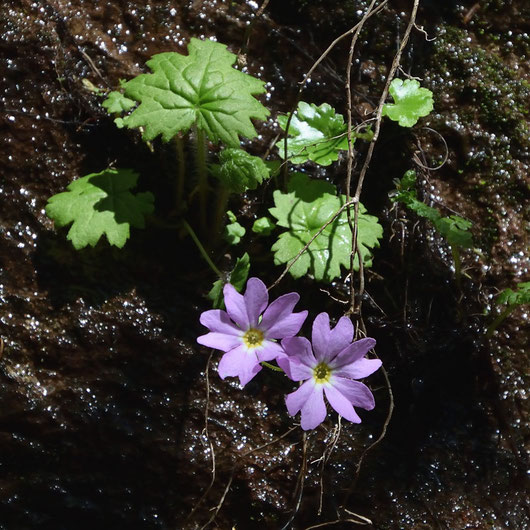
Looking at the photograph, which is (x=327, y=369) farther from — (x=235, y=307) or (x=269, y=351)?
→ (x=235, y=307)

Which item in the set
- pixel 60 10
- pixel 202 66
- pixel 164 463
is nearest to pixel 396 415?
pixel 164 463

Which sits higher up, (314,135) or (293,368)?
(314,135)

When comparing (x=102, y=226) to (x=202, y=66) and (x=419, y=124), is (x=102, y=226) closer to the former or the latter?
(x=202, y=66)

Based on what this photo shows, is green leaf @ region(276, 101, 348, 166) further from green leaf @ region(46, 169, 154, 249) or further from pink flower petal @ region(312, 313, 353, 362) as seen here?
pink flower petal @ region(312, 313, 353, 362)

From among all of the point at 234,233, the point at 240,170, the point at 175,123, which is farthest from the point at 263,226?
the point at 175,123

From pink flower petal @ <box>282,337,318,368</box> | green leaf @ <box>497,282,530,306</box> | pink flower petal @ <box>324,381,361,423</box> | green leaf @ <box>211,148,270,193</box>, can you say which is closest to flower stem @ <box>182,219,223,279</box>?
green leaf @ <box>211,148,270,193</box>

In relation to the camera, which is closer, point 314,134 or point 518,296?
point 518,296
